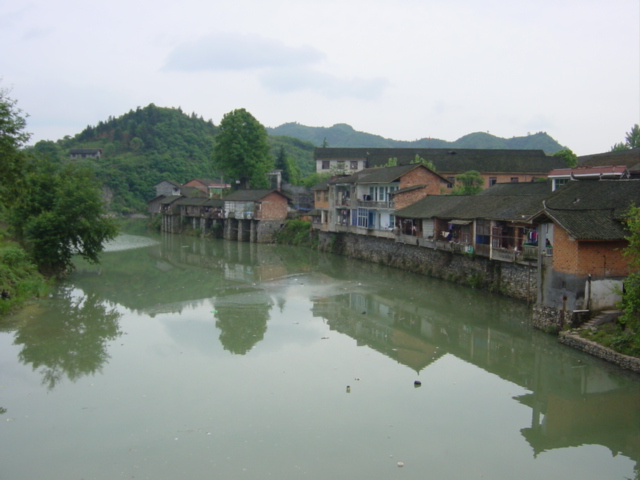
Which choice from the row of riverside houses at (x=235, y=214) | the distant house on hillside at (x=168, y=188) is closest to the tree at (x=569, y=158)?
the row of riverside houses at (x=235, y=214)

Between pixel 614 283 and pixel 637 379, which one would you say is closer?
pixel 637 379

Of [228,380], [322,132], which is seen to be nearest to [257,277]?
[228,380]

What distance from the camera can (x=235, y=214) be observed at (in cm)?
5472

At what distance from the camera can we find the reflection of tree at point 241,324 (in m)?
18.5

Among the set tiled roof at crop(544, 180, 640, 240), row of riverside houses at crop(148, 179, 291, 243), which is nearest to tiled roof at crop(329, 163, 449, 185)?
row of riverside houses at crop(148, 179, 291, 243)

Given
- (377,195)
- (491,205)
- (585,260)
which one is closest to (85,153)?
(377,195)

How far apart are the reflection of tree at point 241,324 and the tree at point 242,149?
35706 mm

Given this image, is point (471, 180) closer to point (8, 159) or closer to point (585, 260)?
point (585, 260)

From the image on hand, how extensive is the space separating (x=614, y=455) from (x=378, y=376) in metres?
6.07

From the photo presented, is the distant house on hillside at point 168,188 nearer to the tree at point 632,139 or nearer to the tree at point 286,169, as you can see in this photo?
the tree at point 286,169

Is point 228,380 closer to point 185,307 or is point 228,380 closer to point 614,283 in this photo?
point 185,307

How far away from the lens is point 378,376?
50.8 feet

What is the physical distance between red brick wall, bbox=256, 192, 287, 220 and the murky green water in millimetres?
26899

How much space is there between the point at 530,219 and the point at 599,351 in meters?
5.22
